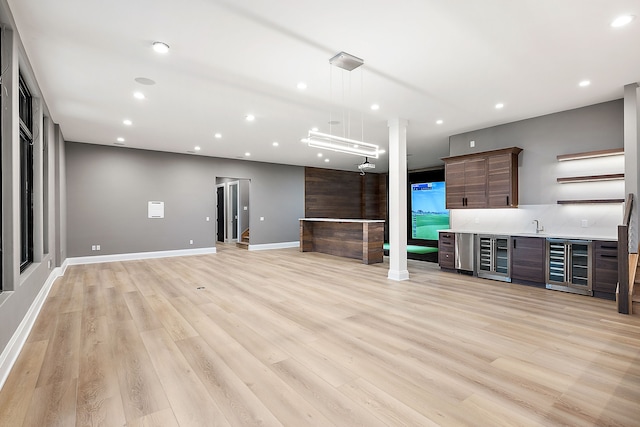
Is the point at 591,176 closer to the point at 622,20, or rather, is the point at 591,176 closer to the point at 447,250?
the point at 447,250

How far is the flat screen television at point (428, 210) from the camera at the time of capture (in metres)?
11.3

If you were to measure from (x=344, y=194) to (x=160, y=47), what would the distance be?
31.9 ft

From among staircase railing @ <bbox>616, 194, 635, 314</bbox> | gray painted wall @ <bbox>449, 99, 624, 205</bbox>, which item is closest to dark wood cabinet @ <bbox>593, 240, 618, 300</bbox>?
staircase railing @ <bbox>616, 194, 635, 314</bbox>

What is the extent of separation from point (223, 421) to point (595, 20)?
4.35 meters

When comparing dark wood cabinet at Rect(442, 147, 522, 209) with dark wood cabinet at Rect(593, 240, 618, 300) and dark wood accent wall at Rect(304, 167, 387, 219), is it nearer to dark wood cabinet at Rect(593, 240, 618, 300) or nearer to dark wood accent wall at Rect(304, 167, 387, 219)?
dark wood cabinet at Rect(593, 240, 618, 300)

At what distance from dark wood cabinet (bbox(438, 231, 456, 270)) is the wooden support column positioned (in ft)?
4.09

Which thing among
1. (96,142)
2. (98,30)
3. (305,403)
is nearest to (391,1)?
(98,30)

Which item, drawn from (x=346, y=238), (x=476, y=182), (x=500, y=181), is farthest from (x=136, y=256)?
(x=500, y=181)

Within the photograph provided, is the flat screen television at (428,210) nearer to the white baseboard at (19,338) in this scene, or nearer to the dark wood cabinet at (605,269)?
the dark wood cabinet at (605,269)

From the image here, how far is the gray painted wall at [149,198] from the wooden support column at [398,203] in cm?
578

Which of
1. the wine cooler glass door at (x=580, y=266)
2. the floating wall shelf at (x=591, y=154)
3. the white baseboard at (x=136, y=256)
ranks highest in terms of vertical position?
the floating wall shelf at (x=591, y=154)

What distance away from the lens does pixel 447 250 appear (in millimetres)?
6445

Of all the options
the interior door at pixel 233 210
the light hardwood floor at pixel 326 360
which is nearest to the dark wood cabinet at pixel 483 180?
the light hardwood floor at pixel 326 360

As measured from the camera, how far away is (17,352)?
2.69 meters
